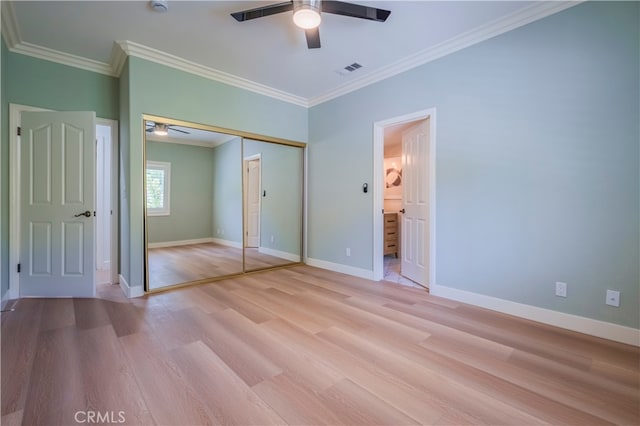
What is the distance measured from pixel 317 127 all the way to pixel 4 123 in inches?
145

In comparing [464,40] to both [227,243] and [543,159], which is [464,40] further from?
[227,243]

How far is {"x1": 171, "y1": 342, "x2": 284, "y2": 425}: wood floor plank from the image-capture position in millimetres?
1355

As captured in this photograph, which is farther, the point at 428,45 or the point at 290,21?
the point at 428,45

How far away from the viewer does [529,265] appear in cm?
255

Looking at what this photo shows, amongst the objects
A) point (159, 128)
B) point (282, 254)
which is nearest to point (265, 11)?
point (159, 128)

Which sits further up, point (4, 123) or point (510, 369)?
point (4, 123)

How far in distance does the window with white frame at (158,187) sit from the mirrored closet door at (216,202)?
0.5 inches

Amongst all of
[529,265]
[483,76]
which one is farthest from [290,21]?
[529,265]

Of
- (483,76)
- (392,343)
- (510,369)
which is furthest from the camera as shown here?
(483,76)

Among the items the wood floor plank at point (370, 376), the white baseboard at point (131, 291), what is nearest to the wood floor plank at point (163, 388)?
the wood floor plank at point (370, 376)

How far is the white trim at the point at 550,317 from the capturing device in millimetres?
2115

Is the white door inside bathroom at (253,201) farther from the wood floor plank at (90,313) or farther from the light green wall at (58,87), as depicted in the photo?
the wood floor plank at (90,313)

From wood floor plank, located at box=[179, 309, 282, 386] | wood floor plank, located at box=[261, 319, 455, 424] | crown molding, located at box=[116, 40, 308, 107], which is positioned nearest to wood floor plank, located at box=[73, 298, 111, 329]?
wood floor plank, located at box=[179, 309, 282, 386]

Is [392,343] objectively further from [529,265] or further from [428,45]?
[428,45]
